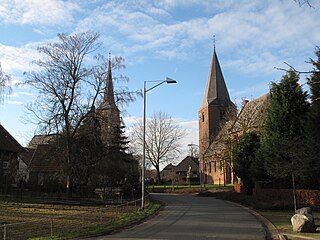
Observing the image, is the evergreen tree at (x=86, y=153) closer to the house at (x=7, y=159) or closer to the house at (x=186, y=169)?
the house at (x=7, y=159)

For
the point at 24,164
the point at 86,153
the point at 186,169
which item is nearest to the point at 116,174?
the point at 86,153

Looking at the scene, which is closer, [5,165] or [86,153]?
[86,153]

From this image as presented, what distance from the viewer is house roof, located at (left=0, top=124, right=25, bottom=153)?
48737mm

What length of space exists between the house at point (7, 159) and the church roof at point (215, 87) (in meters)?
39.7

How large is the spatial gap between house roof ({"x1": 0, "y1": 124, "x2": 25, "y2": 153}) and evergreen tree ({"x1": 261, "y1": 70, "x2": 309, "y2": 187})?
32469 mm

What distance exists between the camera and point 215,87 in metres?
78.4

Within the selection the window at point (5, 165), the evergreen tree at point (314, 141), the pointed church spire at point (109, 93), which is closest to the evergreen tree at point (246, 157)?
the evergreen tree at point (314, 141)

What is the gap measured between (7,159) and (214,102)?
43257 mm

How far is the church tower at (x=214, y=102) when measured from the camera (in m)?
77.0

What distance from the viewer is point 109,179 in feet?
128

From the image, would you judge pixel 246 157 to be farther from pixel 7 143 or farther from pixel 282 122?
pixel 7 143

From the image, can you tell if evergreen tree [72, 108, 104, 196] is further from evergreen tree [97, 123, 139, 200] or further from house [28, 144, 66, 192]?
house [28, 144, 66, 192]

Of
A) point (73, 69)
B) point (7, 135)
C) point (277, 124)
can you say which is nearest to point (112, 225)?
point (277, 124)

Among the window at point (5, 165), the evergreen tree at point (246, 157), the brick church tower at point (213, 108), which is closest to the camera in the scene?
the evergreen tree at point (246, 157)
